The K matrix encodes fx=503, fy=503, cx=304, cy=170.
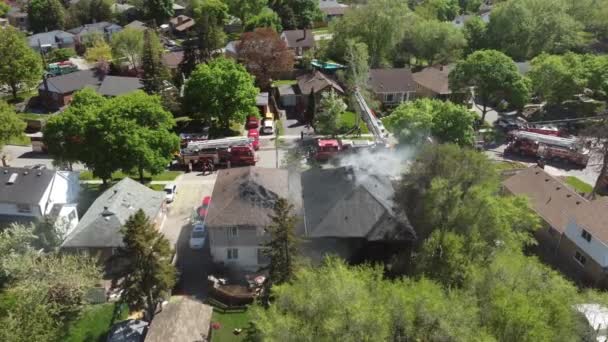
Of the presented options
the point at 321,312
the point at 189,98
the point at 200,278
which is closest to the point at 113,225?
the point at 200,278

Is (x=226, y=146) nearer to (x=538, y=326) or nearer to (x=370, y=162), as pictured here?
(x=370, y=162)

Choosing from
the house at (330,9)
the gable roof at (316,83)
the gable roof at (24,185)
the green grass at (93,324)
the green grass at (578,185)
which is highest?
the house at (330,9)

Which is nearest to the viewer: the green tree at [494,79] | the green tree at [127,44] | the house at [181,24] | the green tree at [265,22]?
the green tree at [494,79]

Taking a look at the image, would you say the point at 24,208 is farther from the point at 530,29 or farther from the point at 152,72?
the point at 530,29

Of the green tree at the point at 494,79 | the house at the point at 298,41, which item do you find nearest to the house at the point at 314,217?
the green tree at the point at 494,79

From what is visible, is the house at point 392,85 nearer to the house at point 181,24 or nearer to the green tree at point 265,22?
the green tree at point 265,22

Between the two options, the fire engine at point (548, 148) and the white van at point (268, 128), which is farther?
the white van at point (268, 128)

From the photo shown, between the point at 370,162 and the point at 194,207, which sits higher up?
the point at 370,162
